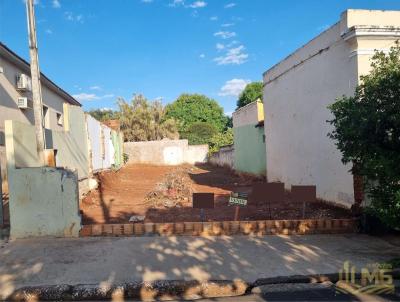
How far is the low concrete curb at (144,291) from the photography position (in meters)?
4.61

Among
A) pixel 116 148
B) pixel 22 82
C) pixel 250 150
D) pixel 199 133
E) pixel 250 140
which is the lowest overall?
pixel 250 150

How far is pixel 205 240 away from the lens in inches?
270

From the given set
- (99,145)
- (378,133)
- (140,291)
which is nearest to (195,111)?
(99,145)

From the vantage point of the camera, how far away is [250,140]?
1956cm

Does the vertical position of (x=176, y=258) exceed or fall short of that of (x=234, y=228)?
it falls short

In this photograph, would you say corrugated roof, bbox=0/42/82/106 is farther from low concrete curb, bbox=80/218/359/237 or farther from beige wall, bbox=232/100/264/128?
beige wall, bbox=232/100/264/128

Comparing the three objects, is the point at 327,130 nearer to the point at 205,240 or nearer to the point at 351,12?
the point at 351,12

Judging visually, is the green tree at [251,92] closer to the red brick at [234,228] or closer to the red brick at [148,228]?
the red brick at [234,228]

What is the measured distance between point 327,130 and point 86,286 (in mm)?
7220

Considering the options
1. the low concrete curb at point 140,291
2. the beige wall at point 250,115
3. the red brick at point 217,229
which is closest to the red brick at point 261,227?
the red brick at point 217,229

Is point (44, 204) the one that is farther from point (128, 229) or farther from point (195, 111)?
point (195, 111)

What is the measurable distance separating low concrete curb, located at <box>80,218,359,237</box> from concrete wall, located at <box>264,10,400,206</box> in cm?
148

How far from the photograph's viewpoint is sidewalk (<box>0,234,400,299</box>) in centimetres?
508

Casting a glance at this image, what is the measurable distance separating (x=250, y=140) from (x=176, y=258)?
14234mm
